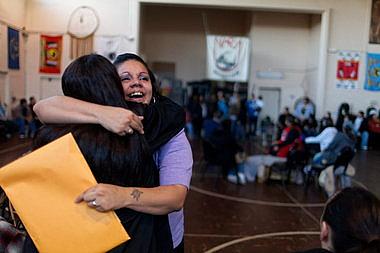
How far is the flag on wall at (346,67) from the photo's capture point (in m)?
16.3

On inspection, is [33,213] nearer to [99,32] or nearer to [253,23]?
[99,32]

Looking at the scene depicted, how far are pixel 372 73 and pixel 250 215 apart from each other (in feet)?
42.0

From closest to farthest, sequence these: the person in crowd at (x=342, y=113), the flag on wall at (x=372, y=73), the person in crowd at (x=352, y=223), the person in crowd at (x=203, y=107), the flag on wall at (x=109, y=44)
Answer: the person in crowd at (x=352, y=223) < the person in crowd at (x=342, y=113) < the flag on wall at (x=109, y=44) < the flag on wall at (x=372, y=73) < the person in crowd at (x=203, y=107)

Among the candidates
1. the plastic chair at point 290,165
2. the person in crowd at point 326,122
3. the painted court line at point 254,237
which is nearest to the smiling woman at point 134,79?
the painted court line at point 254,237

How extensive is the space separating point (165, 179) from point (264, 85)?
1735 centimetres

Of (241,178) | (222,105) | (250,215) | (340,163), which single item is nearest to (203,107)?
(222,105)

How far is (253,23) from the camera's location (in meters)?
18.0

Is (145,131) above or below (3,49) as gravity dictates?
below

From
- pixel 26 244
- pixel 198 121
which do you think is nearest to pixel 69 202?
pixel 26 244

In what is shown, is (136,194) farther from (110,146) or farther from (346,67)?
(346,67)

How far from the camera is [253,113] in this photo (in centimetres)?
1694

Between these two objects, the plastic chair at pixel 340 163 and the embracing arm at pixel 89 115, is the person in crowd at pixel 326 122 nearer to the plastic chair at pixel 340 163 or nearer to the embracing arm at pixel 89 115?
the plastic chair at pixel 340 163

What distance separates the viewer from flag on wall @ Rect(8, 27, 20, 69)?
14727 mm

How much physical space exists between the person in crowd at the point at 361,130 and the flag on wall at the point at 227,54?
435 centimetres
